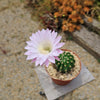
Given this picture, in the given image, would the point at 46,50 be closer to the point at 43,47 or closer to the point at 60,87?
the point at 43,47

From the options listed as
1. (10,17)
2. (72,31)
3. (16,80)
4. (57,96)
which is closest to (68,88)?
(57,96)

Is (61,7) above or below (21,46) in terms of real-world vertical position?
above

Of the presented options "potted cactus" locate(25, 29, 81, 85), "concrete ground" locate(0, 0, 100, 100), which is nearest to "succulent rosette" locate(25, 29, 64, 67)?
"potted cactus" locate(25, 29, 81, 85)

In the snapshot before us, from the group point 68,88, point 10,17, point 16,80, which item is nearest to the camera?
point 68,88

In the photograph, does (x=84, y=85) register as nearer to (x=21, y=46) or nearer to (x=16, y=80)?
(x=16, y=80)

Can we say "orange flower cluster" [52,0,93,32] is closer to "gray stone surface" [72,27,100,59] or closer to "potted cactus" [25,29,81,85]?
"gray stone surface" [72,27,100,59]

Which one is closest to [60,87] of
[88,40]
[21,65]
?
[21,65]

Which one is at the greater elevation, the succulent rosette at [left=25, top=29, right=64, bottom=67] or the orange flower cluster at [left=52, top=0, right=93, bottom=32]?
the succulent rosette at [left=25, top=29, right=64, bottom=67]
